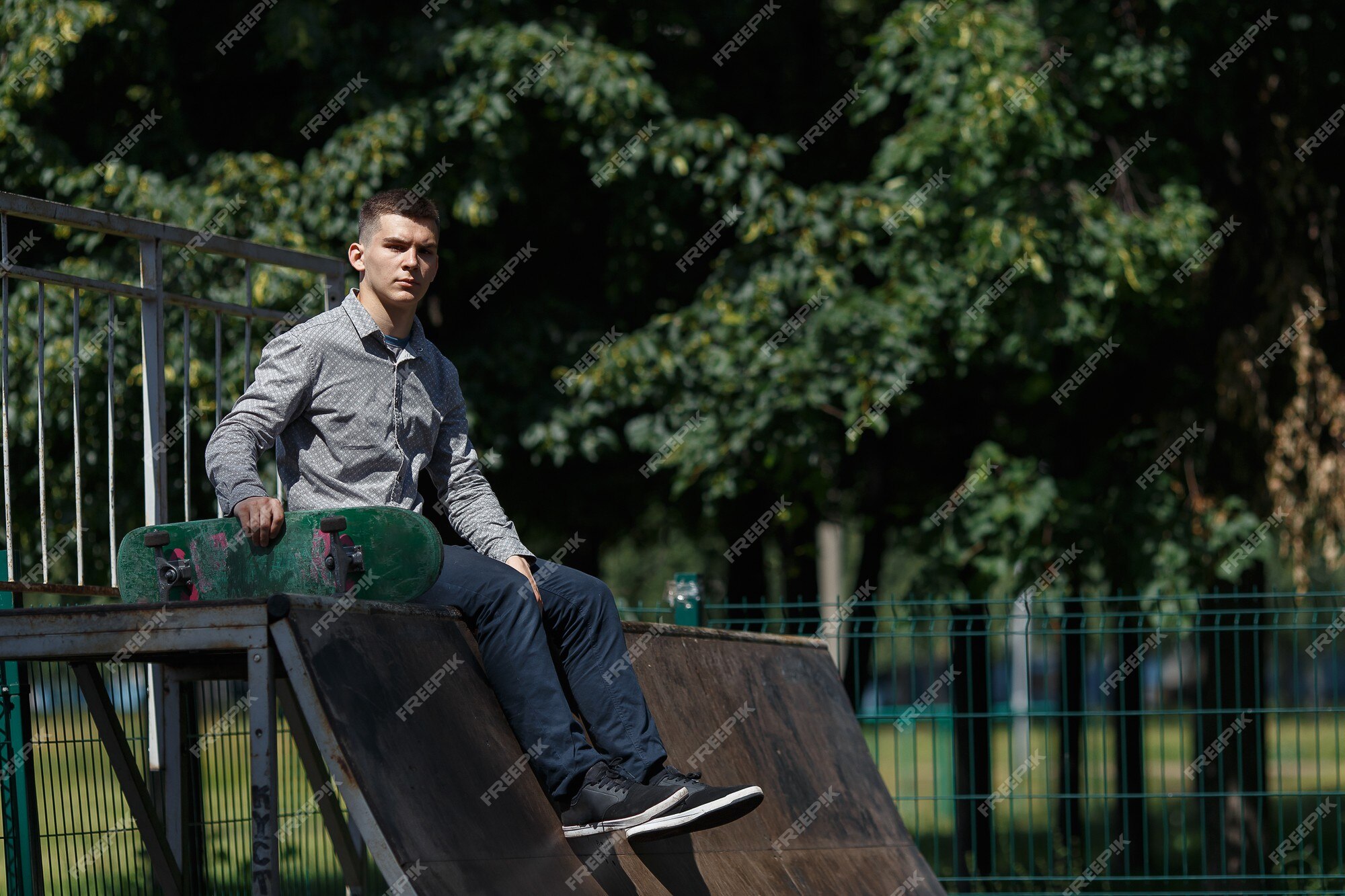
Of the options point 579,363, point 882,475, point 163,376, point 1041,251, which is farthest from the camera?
point 882,475

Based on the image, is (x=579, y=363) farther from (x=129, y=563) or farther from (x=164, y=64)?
(x=129, y=563)

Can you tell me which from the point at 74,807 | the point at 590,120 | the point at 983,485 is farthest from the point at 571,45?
the point at 74,807

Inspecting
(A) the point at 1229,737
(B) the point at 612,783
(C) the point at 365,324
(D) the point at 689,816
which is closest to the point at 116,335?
(C) the point at 365,324

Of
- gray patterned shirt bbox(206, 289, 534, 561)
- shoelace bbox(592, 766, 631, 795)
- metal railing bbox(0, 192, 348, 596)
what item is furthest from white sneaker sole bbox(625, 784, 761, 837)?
metal railing bbox(0, 192, 348, 596)

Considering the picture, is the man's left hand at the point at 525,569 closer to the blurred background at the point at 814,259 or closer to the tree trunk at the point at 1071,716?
the tree trunk at the point at 1071,716

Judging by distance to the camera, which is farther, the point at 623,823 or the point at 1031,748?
the point at 1031,748

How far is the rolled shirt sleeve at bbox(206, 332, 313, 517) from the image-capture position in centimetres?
385

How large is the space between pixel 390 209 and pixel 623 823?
1.85 meters

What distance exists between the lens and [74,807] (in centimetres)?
585

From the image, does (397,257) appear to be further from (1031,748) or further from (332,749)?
(1031,748)

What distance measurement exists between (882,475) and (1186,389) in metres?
2.58

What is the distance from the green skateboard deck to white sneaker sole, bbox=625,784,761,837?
864 millimetres

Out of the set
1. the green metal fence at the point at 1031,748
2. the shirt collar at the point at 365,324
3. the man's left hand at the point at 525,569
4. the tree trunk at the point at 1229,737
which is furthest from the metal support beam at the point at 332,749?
the tree trunk at the point at 1229,737

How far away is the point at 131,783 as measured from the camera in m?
4.55
